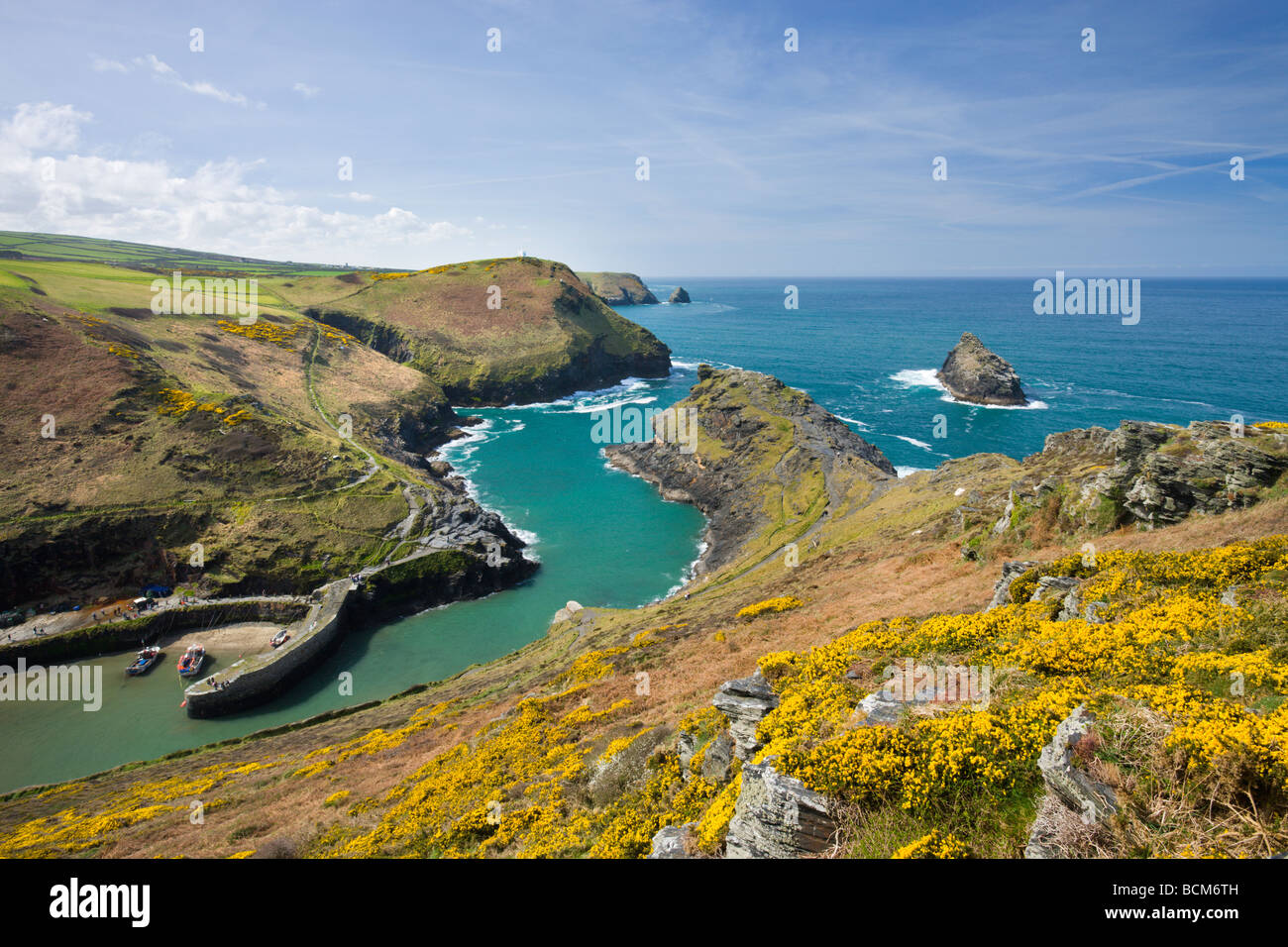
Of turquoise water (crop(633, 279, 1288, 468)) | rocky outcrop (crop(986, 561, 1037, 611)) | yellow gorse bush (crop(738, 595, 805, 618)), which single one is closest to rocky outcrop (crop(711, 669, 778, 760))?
rocky outcrop (crop(986, 561, 1037, 611))

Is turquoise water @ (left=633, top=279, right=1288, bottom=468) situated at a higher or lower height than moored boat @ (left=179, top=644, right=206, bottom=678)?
higher

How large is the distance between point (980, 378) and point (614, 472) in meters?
83.3

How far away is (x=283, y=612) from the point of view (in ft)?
196

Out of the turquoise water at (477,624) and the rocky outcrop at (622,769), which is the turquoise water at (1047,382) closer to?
the turquoise water at (477,624)

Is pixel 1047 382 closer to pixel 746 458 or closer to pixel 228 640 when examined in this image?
pixel 746 458

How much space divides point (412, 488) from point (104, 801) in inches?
2103

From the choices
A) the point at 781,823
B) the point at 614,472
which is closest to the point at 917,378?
the point at 614,472

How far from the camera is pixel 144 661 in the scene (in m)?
52.4

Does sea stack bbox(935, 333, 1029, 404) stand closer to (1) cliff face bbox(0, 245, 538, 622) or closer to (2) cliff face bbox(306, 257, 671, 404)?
(2) cliff face bbox(306, 257, 671, 404)

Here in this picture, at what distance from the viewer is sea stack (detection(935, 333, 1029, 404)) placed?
119500mm

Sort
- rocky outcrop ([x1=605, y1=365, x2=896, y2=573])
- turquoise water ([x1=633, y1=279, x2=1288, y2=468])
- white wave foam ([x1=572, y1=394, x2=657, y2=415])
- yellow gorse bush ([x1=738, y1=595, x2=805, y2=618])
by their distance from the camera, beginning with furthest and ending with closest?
white wave foam ([x1=572, y1=394, x2=657, y2=415])
turquoise water ([x1=633, y1=279, x2=1288, y2=468])
rocky outcrop ([x1=605, y1=365, x2=896, y2=573])
yellow gorse bush ([x1=738, y1=595, x2=805, y2=618])

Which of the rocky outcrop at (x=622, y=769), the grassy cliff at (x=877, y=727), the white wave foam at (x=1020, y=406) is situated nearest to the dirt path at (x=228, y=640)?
the grassy cliff at (x=877, y=727)

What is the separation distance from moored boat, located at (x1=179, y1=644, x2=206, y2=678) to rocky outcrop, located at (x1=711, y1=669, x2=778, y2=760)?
57.2 m
